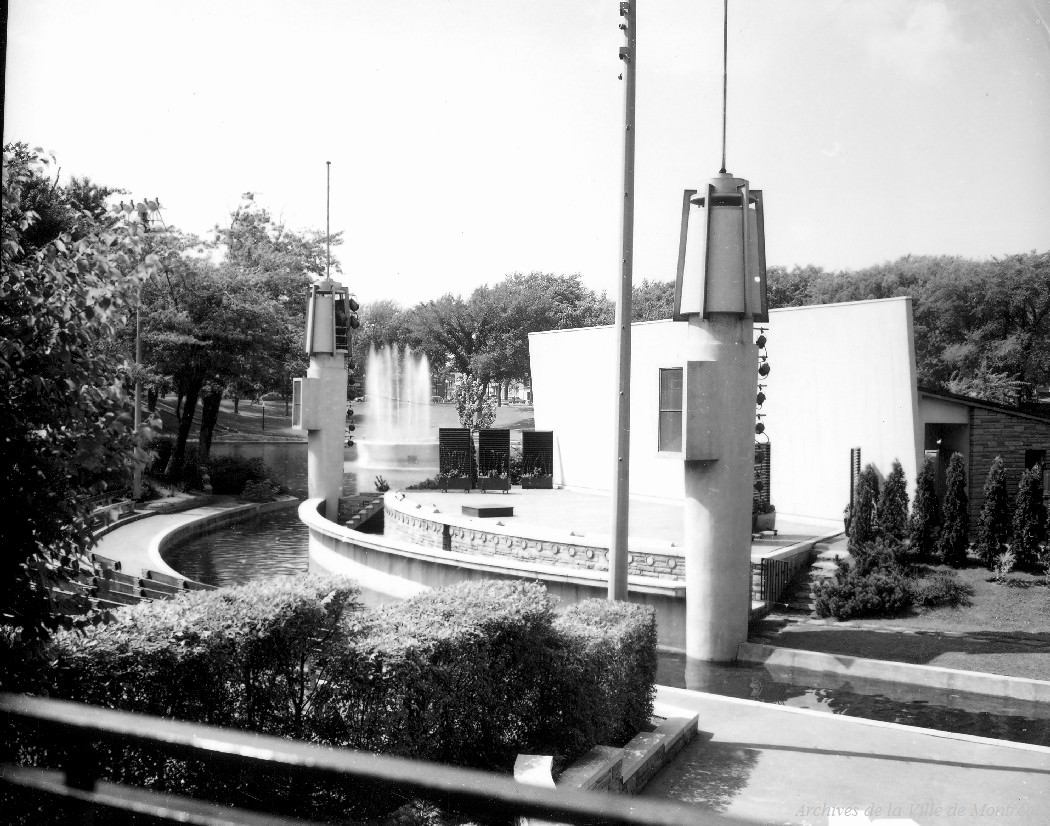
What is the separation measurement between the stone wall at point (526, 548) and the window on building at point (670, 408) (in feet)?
5.80

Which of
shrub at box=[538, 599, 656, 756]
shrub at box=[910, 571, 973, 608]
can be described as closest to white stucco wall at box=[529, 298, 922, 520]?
shrub at box=[910, 571, 973, 608]

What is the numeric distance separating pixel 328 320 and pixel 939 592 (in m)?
15.9

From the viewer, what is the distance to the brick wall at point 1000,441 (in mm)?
18141

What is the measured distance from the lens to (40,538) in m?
4.30

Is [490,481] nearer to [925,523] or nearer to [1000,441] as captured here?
[1000,441]

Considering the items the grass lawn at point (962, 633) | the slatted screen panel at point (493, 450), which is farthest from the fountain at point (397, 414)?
the grass lawn at point (962, 633)

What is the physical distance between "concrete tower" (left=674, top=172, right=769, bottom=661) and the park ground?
1.32 m

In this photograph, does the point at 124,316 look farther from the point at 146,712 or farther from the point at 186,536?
the point at 186,536

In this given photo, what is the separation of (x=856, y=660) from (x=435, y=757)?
7108 mm

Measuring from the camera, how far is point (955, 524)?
576 inches

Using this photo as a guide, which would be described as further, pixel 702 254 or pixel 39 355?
pixel 702 254

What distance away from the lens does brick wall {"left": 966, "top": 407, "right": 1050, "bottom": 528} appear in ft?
59.5

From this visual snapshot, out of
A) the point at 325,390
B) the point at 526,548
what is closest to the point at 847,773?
the point at 526,548

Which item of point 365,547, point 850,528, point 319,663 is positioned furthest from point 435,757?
point 365,547
